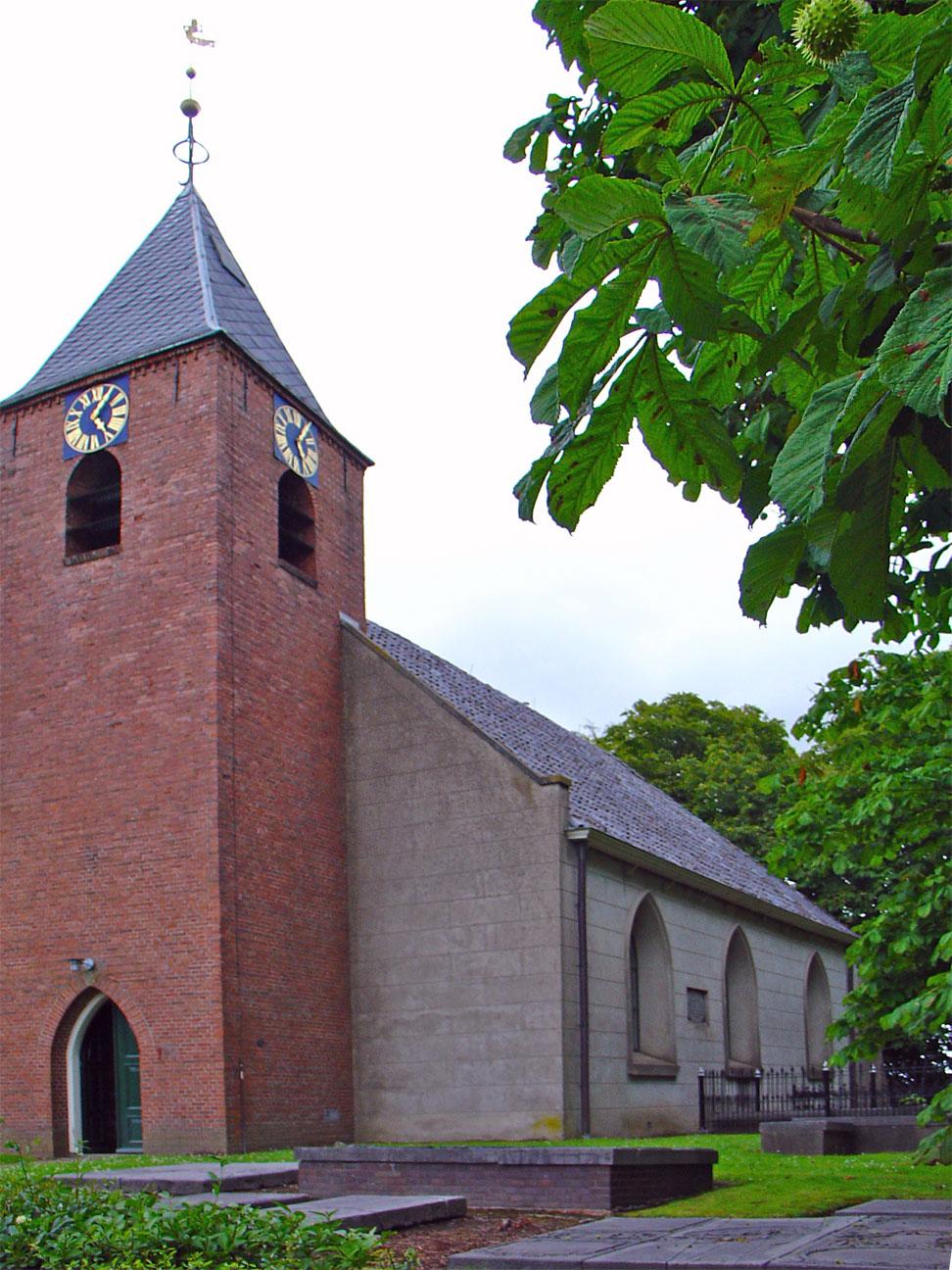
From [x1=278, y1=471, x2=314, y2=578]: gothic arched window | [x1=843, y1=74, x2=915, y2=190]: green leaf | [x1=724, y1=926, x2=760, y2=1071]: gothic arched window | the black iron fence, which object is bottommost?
the black iron fence

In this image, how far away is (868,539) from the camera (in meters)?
1.87

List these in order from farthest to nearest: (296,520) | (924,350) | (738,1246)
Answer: (296,520) → (738,1246) → (924,350)

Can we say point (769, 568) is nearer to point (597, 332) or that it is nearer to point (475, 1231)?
point (597, 332)

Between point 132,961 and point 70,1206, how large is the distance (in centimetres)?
1235

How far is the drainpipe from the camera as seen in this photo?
19.6 metres

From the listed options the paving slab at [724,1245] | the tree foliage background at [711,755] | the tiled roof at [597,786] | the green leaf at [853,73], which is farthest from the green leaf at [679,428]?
the tree foliage background at [711,755]

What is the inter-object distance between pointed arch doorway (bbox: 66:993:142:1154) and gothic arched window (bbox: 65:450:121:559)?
739cm

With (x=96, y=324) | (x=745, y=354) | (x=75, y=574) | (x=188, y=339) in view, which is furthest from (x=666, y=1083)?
(x=745, y=354)

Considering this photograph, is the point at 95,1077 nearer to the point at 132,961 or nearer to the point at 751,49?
the point at 132,961

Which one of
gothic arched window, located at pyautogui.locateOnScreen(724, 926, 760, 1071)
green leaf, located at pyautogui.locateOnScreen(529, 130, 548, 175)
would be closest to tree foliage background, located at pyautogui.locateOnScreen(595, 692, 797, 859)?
gothic arched window, located at pyautogui.locateOnScreen(724, 926, 760, 1071)

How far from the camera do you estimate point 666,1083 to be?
2245 centimetres

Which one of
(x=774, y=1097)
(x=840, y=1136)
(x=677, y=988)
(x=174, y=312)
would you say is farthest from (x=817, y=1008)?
(x=174, y=312)

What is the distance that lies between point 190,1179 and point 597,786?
1684 cm

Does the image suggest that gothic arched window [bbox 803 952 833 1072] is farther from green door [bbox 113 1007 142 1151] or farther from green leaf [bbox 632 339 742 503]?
green leaf [bbox 632 339 742 503]
